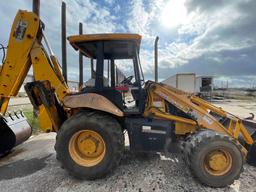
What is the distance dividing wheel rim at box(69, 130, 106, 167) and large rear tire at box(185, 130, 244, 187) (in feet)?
4.93

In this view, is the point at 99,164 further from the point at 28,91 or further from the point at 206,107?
the point at 206,107

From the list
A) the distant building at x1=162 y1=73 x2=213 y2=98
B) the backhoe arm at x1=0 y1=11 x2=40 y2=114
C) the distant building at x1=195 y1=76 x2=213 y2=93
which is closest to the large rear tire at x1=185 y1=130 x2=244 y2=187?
the backhoe arm at x1=0 y1=11 x2=40 y2=114

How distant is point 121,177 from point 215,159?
63.1 inches

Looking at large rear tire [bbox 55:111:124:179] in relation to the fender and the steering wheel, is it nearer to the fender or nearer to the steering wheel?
the fender

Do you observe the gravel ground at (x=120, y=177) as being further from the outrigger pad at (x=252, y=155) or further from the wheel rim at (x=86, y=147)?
the wheel rim at (x=86, y=147)

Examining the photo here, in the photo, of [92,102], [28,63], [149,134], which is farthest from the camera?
[28,63]

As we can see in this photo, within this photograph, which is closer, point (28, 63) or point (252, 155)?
point (252, 155)

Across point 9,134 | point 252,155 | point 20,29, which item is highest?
point 20,29

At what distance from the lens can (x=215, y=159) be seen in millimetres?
3109

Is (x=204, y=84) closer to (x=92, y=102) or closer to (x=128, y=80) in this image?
(x=128, y=80)

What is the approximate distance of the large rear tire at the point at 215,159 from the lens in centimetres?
306

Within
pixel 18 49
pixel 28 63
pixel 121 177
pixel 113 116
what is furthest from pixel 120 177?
pixel 18 49

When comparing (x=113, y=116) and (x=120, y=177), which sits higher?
(x=113, y=116)

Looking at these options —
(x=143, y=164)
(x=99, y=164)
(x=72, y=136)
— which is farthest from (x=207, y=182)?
(x=72, y=136)
